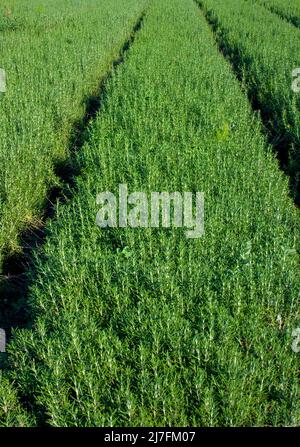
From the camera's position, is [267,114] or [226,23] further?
[226,23]

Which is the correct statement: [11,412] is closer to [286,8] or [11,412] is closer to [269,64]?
[269,64]

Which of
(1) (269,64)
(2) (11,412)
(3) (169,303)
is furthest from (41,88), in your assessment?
(2) (11,412)

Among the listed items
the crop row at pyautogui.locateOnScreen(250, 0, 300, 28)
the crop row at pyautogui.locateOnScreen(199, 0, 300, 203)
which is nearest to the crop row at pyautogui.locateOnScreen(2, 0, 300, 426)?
the crop row at pyautogui.locateOnScreen(199, 0, 300, 203)

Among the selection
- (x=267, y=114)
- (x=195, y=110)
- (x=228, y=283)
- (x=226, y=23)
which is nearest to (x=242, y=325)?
(x=228, y=283)

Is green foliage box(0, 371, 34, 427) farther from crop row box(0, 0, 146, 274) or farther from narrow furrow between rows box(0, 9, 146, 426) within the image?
crop row box(0, 0, 146, 274)
